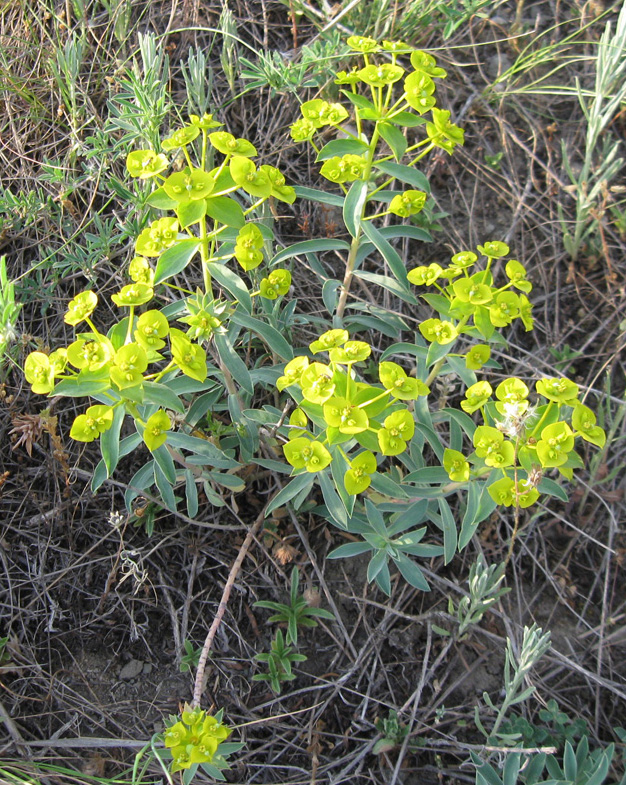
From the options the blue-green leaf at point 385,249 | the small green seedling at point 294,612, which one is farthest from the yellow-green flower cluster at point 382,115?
the small green seedling at point 294,612

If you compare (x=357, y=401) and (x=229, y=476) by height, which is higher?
(x=357, y=401)

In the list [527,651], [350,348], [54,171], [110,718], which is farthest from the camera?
[54,171]

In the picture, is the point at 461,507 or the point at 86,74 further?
the point at 86,74

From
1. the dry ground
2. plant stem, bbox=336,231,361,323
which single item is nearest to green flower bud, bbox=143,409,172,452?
the dry ground

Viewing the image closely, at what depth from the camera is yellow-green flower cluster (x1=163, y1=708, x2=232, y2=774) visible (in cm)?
194

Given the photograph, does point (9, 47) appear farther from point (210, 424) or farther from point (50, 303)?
point (210, 424)

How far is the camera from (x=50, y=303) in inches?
119

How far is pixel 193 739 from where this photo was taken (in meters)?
1.98

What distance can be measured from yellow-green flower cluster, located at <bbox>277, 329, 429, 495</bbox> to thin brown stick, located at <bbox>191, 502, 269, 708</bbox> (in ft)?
2.25

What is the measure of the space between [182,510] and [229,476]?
45 centimetres

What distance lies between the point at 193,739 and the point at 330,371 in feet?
3.91

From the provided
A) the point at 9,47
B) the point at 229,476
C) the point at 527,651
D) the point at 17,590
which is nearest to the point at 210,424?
the point at 229,476

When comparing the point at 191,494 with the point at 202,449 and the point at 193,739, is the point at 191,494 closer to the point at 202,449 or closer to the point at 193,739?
the point at 202,449

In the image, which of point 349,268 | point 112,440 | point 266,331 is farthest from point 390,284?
point 112,440
